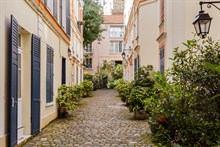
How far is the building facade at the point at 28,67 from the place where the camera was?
6.91 m

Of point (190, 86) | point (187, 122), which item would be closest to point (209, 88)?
point (190, 86)

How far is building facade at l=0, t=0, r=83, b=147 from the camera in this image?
6.91 meters

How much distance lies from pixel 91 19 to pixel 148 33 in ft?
64.7

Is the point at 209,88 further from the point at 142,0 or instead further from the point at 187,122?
Answer: the point at 142,0

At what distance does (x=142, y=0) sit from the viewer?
17672mm

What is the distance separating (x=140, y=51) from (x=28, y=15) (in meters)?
9.61

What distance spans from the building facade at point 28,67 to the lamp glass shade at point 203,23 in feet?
14.0

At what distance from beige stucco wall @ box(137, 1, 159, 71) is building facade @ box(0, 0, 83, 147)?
15.2ft

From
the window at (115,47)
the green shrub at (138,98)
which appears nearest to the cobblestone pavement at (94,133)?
the green shrub at (138,98)

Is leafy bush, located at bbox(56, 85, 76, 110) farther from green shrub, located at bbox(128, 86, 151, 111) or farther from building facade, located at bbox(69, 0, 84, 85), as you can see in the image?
building facade, located at bbox(69, 0, 84, 85)

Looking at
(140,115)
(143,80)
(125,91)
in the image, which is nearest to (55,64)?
(143,80)

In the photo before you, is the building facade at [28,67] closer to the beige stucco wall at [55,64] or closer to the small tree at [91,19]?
the beige stucco wall at [55,64]

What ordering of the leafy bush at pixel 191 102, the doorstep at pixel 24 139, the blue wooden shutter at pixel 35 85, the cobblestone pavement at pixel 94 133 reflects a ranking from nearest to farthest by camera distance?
1. the leafy bush at pixel 191 102
2. the doorstep at pixel 24 139
3. the cobblestone pavement at pixel 94 133
4. the blue wooden shutter at pixel 35 85

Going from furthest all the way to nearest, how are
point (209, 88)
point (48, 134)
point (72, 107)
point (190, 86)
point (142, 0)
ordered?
1. point (142, 0)
2. point (72, 107)
3. point (48, 134)
4. point (190, 86)
5. point (209, 88)
